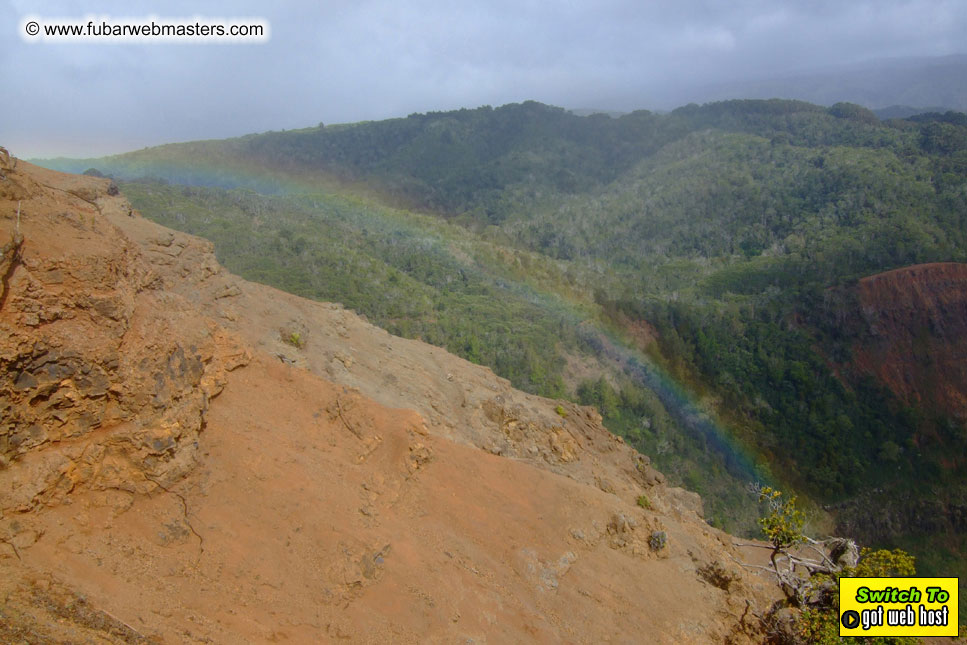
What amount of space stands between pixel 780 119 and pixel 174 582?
96701mm

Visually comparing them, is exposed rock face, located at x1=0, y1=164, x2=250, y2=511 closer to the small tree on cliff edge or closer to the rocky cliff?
the rocky cliff

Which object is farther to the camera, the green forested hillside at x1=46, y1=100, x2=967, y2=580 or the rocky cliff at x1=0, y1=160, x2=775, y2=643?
the green forested hillside at x1=46, y1=100, x2=967, y2=580

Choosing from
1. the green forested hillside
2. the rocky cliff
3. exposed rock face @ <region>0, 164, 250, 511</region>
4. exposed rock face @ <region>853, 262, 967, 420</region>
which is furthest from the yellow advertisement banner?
exposed rock face @ <region>853, 262, 967, 420</region>

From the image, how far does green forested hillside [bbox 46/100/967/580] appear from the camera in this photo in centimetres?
2907

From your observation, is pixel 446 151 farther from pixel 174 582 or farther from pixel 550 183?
A: pixel 174 582

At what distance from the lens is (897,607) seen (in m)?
8.16

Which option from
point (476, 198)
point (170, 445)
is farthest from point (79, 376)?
point (476, 198)

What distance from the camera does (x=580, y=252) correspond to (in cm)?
6262

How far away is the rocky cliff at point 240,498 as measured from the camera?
544 centimetres

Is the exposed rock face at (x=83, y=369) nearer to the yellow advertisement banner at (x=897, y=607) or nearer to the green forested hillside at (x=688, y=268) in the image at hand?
the yellow advertisement banner at (x=897, y=607)

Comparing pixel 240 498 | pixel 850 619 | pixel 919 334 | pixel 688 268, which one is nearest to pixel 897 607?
pixel 850 619

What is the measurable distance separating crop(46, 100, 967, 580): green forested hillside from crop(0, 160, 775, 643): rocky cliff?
14764mm

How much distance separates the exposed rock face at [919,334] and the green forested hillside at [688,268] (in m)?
1.25

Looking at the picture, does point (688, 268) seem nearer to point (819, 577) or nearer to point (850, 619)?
point (819, 577)
